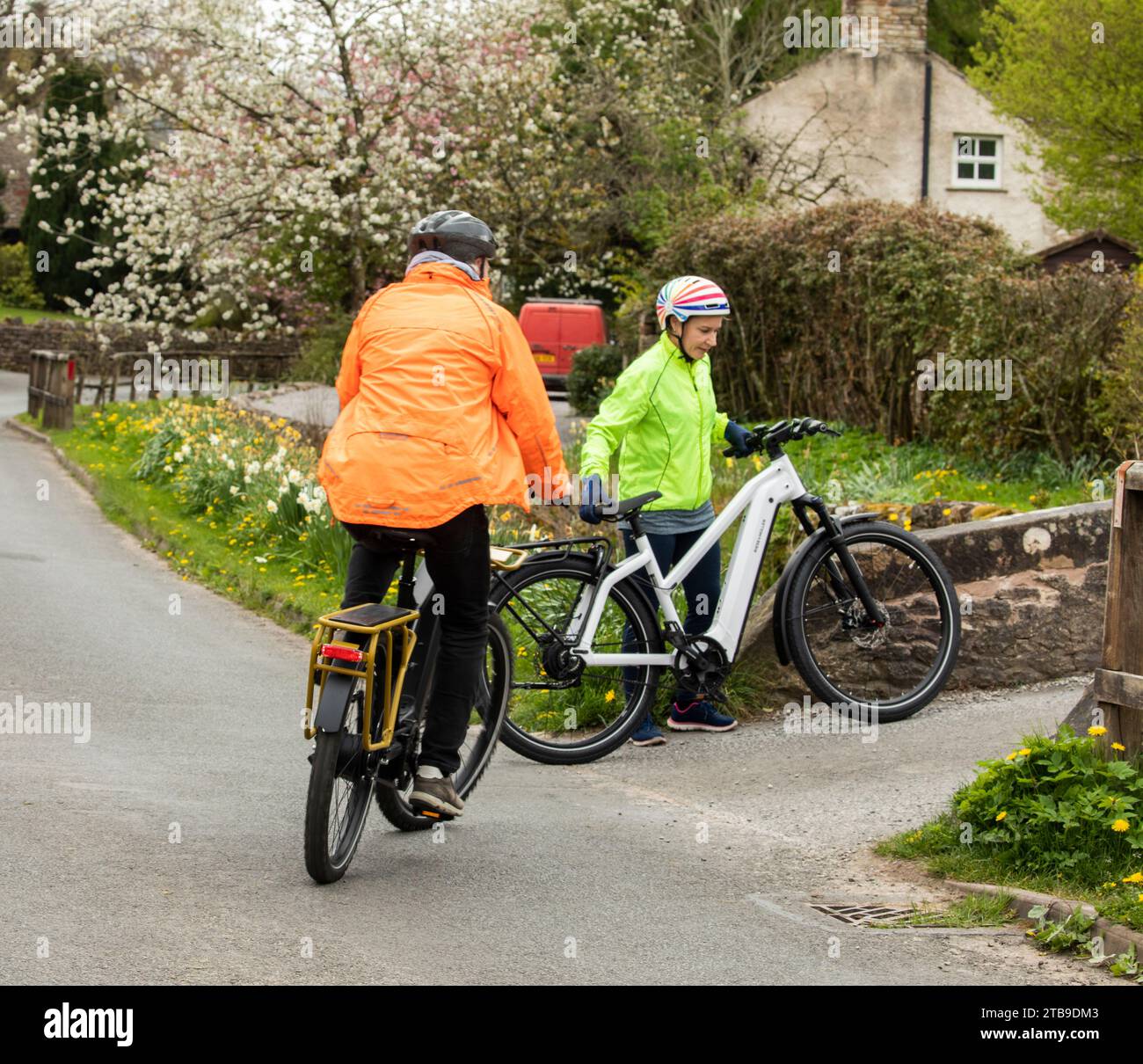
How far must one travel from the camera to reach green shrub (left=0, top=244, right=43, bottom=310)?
184 ft

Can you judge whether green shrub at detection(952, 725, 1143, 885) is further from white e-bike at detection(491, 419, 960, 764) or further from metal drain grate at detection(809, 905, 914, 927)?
white e-bike at detection(491, 419, 960, 764)

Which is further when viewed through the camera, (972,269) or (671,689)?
(972,269)

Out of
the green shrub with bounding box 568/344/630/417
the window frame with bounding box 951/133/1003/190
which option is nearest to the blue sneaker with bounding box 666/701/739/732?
the green shrub with bounding box 568/344/630/417

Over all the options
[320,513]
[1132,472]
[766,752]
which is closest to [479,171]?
[320,513]

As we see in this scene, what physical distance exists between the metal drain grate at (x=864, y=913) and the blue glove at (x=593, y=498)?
82.1 inches

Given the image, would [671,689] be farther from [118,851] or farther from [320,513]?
[320,513]

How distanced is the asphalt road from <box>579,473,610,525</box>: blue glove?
3.58 feet

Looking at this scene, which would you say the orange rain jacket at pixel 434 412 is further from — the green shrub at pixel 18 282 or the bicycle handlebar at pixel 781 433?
the green shrub at pixel 18 282

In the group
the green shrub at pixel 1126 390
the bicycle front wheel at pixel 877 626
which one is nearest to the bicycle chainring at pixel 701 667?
the bicycle front wheel at pixel 877 626

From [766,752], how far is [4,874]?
3.42m

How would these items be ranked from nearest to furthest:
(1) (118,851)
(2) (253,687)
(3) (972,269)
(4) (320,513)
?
(1) (118,851) < (2) (253,687) < (4) (320,513) < (3) (972,269)

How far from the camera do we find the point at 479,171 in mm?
24828

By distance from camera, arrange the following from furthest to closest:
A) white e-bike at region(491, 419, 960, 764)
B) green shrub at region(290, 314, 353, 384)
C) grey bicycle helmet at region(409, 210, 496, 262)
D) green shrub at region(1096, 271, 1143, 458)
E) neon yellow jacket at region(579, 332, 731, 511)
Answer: green shrub at region(290, 314, 353, 384)
green shrub at region(1096, 271, 1143, 458)
neon yellow jacket at region(579, 332, 731, 511)
white e-bike at region(491, 419, 960, 764)
grey bicycle helmet at region(409, 210, 496, 262)

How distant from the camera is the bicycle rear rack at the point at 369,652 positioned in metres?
4.85
